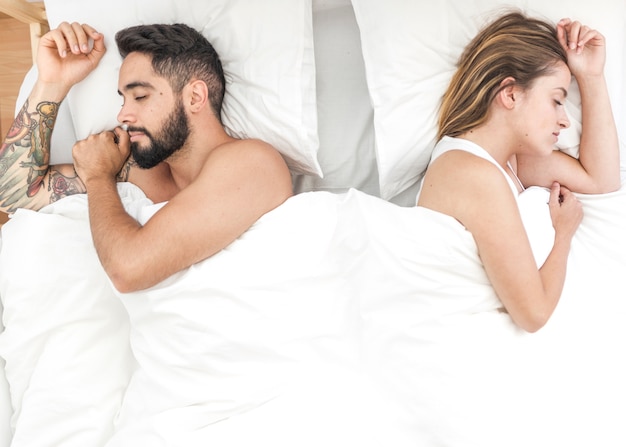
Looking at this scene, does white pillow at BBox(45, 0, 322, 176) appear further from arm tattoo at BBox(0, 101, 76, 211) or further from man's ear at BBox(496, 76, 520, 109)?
man's ear at BBox(496, 76, 520, 109)

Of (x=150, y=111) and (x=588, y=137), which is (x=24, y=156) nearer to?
(x=150, y=111)

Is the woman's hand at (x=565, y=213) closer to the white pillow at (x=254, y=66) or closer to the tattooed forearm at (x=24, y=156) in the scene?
the white pillow at (x=254, y=66)

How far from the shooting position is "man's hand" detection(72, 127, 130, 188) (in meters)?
1.38

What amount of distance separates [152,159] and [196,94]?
188mm

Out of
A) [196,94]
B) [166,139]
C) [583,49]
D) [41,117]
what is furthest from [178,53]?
[583,49]

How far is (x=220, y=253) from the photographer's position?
1203 mm

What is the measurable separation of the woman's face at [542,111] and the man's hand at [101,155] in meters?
0.97

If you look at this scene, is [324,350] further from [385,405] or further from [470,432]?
[470,432]

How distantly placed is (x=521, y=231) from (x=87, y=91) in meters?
1.13

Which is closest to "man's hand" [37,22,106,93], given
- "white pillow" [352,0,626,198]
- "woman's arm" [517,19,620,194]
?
"white pillow" [352,0,626,198]

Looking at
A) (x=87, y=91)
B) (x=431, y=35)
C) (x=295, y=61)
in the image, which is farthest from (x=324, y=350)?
(x=87, y=91)

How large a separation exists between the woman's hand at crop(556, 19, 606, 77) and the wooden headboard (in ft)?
4.54

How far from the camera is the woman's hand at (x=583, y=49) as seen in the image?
131 cm

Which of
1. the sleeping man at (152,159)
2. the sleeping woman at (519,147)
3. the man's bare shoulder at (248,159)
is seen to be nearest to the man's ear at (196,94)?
the sleeping man at (152,159)
